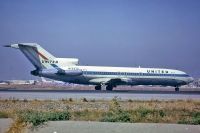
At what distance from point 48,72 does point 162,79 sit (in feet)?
54.1

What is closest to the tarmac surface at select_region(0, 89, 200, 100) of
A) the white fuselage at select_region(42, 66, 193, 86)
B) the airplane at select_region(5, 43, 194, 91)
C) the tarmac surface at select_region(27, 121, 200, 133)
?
the airplane at select_region(5, 43, 194, 91)

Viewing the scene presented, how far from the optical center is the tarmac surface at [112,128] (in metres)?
8.80

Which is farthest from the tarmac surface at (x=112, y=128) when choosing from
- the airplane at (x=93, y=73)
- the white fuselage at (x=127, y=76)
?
the white fuselage at (x=127, y=76)

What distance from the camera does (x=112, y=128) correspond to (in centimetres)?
893

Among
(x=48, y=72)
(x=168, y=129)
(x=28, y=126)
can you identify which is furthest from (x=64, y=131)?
(x=48, y=72)

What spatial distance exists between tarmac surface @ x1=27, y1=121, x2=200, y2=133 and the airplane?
39.1 meters

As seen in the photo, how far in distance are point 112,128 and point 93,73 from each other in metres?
41.9

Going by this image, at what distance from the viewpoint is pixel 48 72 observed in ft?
157

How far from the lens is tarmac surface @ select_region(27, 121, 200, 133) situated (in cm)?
880

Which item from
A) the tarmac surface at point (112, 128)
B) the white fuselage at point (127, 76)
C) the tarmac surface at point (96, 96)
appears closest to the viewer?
the tarmac surface at point (112, 128)

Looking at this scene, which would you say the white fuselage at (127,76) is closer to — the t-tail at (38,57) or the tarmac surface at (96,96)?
the t-tail at (38,57)

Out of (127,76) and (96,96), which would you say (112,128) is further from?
(127,76)

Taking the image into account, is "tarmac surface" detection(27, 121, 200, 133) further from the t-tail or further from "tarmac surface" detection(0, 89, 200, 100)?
the t-tail

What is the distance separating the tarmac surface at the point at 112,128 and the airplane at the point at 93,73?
3906 cm
